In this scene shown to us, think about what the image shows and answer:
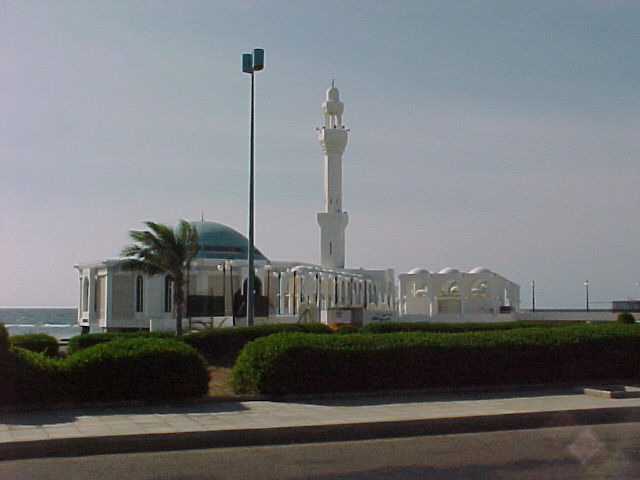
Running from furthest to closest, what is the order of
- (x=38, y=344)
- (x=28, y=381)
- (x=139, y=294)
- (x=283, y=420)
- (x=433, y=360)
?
1. (x=139, y=294)
2. (x=38, y=344)
3. (x=433, y=360)
4. (x=28, y=381)
5. (x=283, y=420)

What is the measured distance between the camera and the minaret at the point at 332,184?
5594 cm

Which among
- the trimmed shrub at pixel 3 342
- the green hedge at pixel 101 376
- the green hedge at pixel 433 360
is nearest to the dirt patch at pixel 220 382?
the green hedge at pixel 433 360

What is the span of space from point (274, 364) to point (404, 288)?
147 feet

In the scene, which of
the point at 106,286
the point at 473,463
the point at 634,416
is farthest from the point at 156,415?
the point at 106,286

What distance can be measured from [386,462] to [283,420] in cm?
254

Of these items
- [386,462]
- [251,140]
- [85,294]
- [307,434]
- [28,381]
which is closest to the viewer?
[386,462]

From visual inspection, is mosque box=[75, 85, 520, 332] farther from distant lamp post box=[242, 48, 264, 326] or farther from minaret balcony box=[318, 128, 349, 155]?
distant lamp post box=[242, 48, 264, 326]

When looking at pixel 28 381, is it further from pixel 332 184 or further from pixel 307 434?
pixel 332 184

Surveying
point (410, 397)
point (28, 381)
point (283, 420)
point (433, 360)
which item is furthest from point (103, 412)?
point (433, 360)

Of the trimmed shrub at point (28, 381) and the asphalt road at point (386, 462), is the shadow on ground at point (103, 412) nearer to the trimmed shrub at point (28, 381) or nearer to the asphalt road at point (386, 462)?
the trimmed shrub at point (28, 381)

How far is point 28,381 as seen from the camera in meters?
12.3

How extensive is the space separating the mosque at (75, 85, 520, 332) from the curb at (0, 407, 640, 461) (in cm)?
3423

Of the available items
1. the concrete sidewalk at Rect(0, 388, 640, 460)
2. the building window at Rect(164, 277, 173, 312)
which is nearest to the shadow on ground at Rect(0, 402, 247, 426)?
the concrete sidewalk at Rect(0, 388, 640, 460)

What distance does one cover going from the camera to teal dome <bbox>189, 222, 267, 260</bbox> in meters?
60.2
